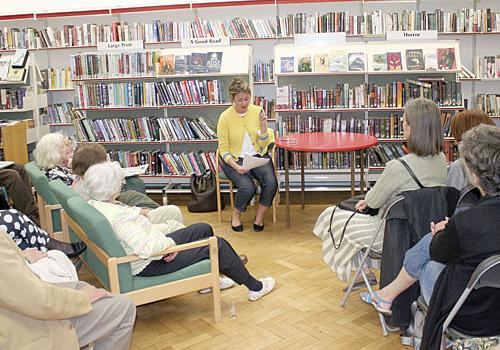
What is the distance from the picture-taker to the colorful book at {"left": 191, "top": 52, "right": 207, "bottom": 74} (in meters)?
6.10

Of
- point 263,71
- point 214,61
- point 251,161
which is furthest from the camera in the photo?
point 263,71

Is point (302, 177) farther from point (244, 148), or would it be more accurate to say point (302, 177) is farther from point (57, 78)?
point (57, 78)

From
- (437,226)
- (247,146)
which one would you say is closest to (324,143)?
(247,146)

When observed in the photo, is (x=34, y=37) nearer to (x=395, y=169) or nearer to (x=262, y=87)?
(x=262, y=87)

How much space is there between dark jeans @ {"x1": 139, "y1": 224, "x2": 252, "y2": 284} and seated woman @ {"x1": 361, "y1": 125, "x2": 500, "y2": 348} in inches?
50.2

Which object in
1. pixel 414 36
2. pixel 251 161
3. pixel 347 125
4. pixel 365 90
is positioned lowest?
pixel 251 161

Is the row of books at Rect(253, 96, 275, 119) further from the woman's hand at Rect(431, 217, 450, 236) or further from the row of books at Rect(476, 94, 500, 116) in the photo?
the woman's hand at Rect(431, 217, 450, 236)

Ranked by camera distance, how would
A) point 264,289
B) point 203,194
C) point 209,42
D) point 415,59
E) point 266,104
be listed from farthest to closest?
point 266,104 → point 209,42 → point 415,59 → point 203,194 → point 264,289

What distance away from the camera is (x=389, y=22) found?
6.79 meters

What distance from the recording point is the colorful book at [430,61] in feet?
18.9

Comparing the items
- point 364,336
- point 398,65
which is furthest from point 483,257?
point 398,65

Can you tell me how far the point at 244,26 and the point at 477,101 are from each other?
3.05 metres

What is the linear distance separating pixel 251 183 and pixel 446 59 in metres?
2.54

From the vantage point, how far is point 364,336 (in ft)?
9.99
